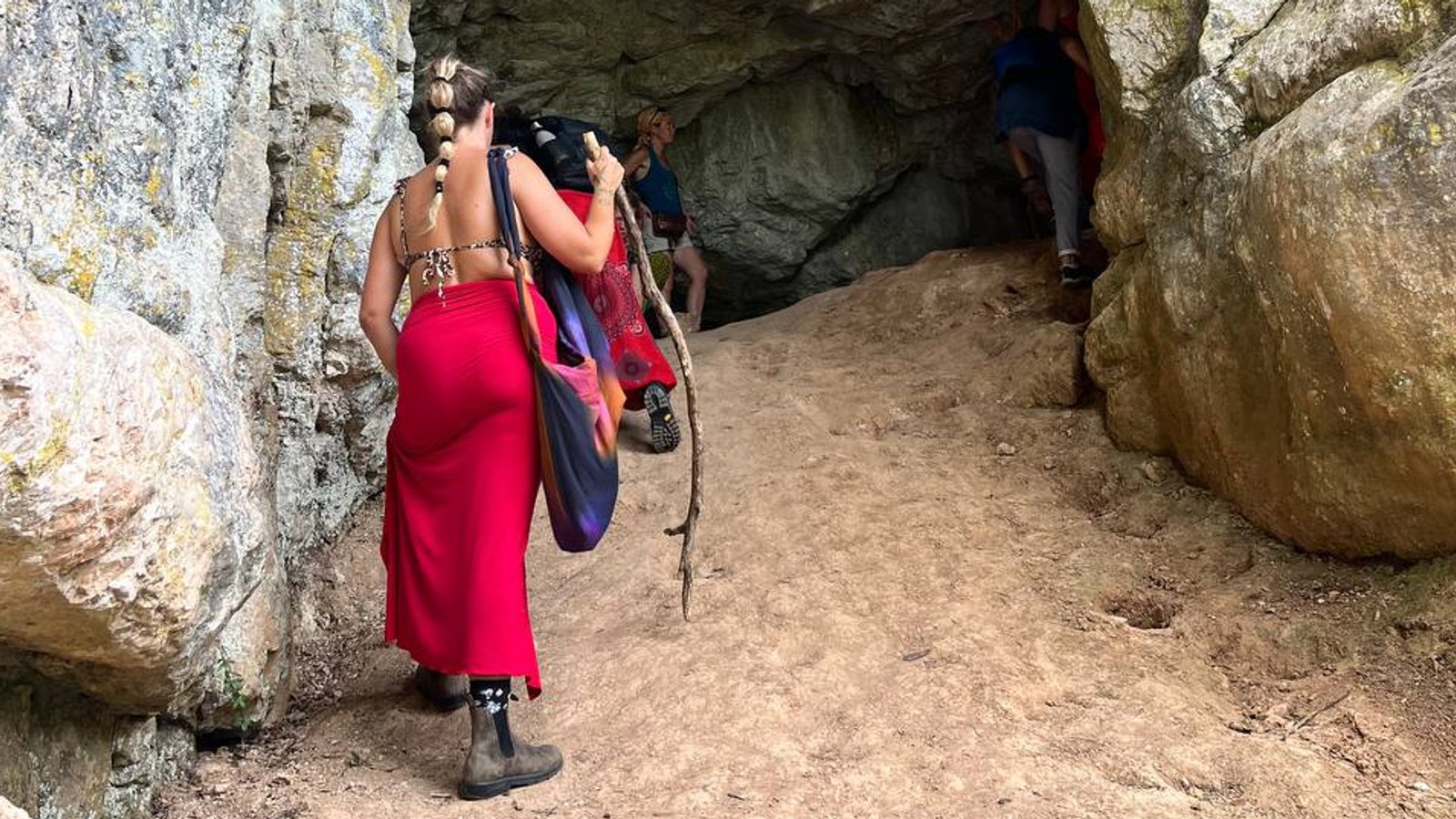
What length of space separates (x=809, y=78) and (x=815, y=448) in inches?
143

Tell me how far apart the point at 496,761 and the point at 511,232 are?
4.02ft

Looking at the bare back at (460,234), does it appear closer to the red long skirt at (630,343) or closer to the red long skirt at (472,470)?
the red long skirt at (472,470)

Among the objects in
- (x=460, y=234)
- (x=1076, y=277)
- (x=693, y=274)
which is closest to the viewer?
(x=460, y=234)

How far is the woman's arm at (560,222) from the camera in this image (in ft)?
9.89

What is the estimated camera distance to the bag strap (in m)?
2.95

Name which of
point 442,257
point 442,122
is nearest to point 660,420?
point 442,257

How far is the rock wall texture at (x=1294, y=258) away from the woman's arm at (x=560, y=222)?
5.81ft

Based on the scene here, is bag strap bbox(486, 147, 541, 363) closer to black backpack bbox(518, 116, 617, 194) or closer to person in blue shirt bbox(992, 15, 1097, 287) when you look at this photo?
black backpack bbox(518, 116, 617, 194)

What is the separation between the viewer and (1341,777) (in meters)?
2.75

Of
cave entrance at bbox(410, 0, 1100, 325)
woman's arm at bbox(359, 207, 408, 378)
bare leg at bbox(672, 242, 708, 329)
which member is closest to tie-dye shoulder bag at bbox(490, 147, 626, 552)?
woman's arm at bbox(359, 207, 408, 378)

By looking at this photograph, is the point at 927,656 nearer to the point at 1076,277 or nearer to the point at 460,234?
the point at 460,234

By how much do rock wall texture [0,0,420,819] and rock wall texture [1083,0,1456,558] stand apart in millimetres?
2677

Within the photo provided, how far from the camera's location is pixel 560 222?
119 inches

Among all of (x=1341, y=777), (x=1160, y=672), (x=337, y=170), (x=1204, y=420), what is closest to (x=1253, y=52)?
(x=1204, y=420)
